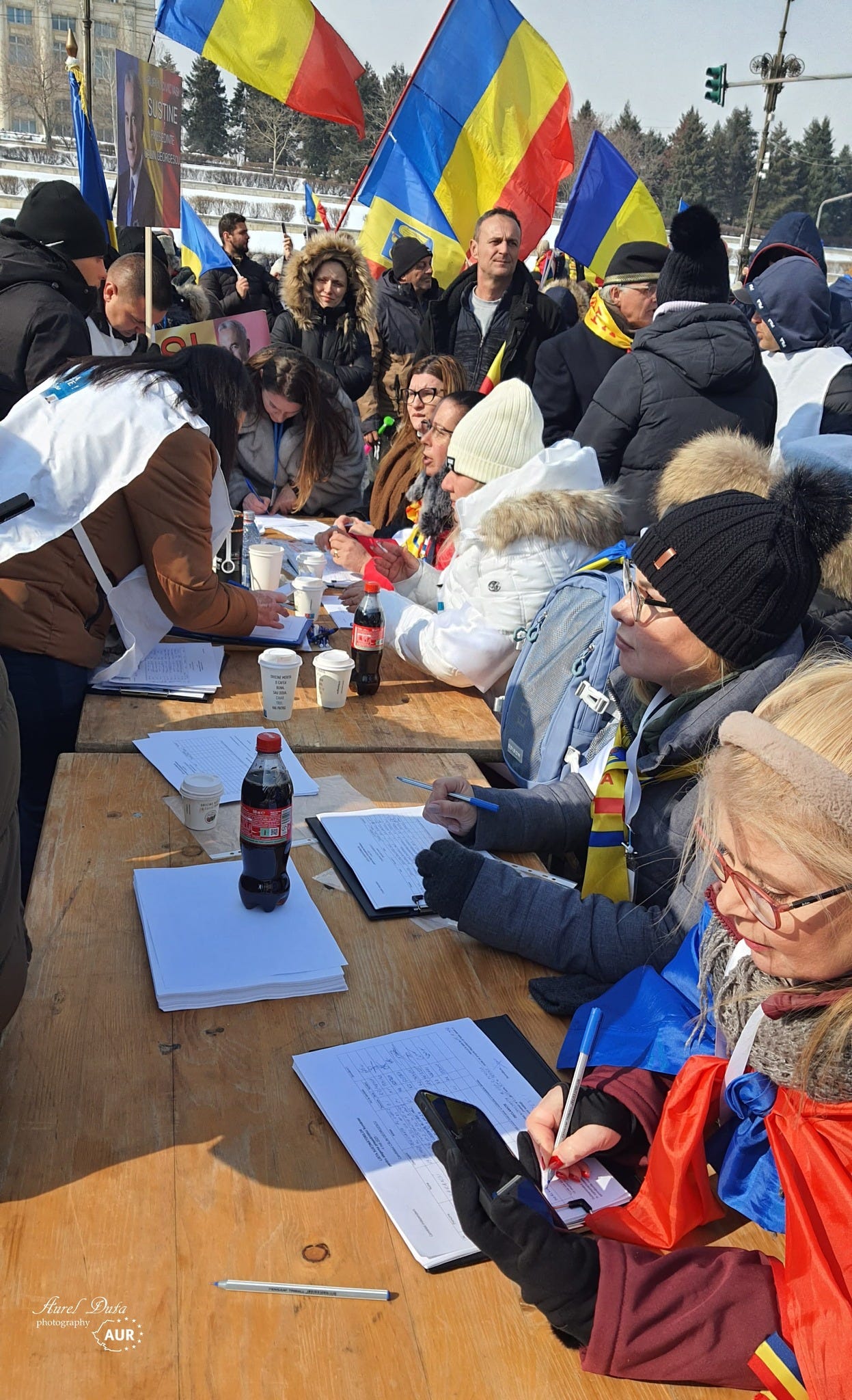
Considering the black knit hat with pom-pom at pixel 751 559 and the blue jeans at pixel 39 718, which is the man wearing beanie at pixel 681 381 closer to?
the black knit hat with pom-pom at pixel 751 559

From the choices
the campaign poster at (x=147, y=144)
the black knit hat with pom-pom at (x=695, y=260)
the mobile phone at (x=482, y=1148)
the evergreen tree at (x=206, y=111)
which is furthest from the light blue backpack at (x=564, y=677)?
the evergreen tree at (x=206, y=111)

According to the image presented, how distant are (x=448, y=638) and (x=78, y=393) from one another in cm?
115

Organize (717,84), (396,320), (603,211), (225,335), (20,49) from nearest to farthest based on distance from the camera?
(225,335), (603,211), (396,320), (717,84), (20,49)

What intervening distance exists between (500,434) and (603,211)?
192 inches

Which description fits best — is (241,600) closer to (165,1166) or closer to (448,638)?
(448,638)

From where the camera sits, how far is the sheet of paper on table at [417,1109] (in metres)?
1.21

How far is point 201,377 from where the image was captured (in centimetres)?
265

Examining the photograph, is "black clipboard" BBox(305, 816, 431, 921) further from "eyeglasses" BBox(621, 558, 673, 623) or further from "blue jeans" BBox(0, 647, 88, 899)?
"blue jeans" BBox(0, 647, 88, 899)

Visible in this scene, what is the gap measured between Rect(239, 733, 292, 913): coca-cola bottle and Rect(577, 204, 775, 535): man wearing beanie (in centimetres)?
247

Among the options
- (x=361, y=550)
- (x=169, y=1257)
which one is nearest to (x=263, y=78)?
(x=361, y=550)

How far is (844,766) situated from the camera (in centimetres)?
109

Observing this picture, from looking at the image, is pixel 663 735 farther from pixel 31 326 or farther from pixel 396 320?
pixel 396 320

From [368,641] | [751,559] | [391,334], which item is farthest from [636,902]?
[391,334]

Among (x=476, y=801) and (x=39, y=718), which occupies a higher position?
(x=476, y=801)
